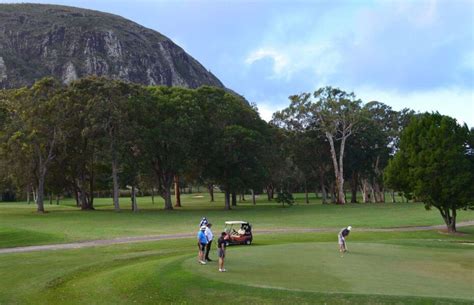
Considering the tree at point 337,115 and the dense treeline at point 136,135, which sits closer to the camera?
the dense treeline at point 136,135

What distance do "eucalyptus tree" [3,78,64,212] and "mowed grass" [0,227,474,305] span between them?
39.7 meters

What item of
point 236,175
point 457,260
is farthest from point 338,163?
point 457,260

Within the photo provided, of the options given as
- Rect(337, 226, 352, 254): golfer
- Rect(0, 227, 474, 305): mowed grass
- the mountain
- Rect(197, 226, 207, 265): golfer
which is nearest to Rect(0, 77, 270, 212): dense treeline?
Rect(0, 227, 474, 305): mowed grass

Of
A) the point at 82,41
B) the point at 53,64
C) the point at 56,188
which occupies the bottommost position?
the point at 56,188

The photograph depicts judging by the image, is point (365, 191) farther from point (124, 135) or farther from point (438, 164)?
point (438, 164)

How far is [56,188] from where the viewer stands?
83.6 m

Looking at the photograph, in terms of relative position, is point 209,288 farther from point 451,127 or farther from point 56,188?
point 56,188

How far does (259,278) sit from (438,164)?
1210 inches

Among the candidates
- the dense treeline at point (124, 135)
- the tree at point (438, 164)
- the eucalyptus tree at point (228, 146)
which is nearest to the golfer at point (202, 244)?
the tree at point (438, 164)

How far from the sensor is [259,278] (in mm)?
17281

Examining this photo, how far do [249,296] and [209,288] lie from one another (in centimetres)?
183

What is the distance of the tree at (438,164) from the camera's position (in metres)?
42.3

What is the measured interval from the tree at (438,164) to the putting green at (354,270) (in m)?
17.5

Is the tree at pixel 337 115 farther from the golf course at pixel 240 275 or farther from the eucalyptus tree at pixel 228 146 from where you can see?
the golf course at pixel 240 275
